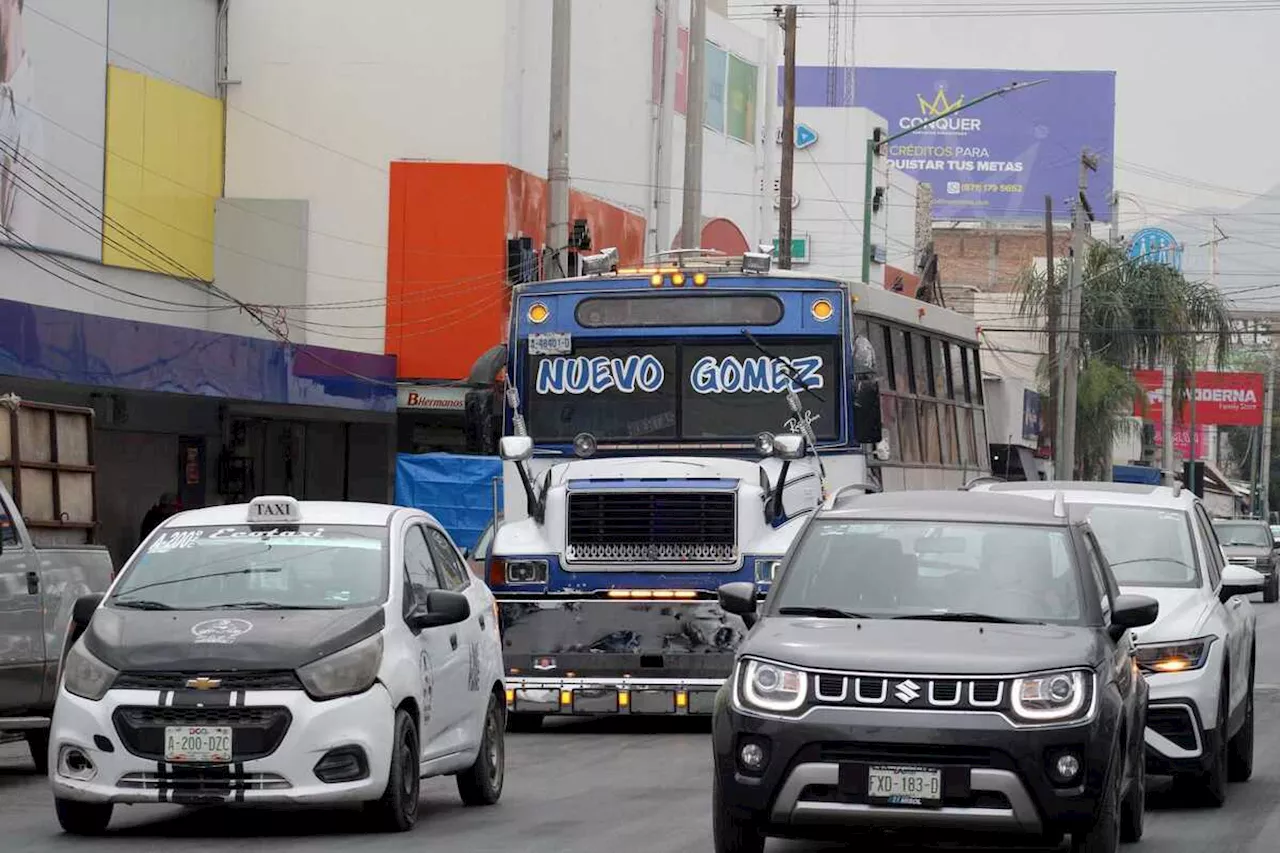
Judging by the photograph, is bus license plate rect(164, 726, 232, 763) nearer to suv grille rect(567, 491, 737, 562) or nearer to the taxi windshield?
the taxi windshield

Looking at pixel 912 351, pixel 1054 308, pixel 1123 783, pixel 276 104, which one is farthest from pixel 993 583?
pixel 1054 308

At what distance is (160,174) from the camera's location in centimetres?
3397

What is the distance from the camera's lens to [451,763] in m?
11.5

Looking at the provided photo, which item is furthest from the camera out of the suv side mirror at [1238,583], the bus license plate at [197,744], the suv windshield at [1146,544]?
the suv windshield at [1146,544]

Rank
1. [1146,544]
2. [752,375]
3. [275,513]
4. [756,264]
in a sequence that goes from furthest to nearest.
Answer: [756,264], [752,375], [1146,544], [275,513]

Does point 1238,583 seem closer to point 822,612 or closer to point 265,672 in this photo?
point 822,612

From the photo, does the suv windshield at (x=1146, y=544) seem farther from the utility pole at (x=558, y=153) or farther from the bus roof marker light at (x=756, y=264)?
the utility pole at (x=558, y=153)

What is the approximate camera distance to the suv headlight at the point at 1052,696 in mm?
8641

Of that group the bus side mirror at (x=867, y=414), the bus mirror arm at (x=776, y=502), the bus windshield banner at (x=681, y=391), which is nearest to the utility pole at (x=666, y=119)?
the bus windshield banner at (x=681, y=391)

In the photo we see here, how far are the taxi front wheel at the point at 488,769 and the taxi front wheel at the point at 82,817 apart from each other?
2.15 meters

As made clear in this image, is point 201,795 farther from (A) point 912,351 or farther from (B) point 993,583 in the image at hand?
(A) point 912,351

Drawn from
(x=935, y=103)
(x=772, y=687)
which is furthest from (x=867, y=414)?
(x=935, y=103)

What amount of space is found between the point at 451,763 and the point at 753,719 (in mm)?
3143

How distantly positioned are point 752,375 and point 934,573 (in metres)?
7.77
